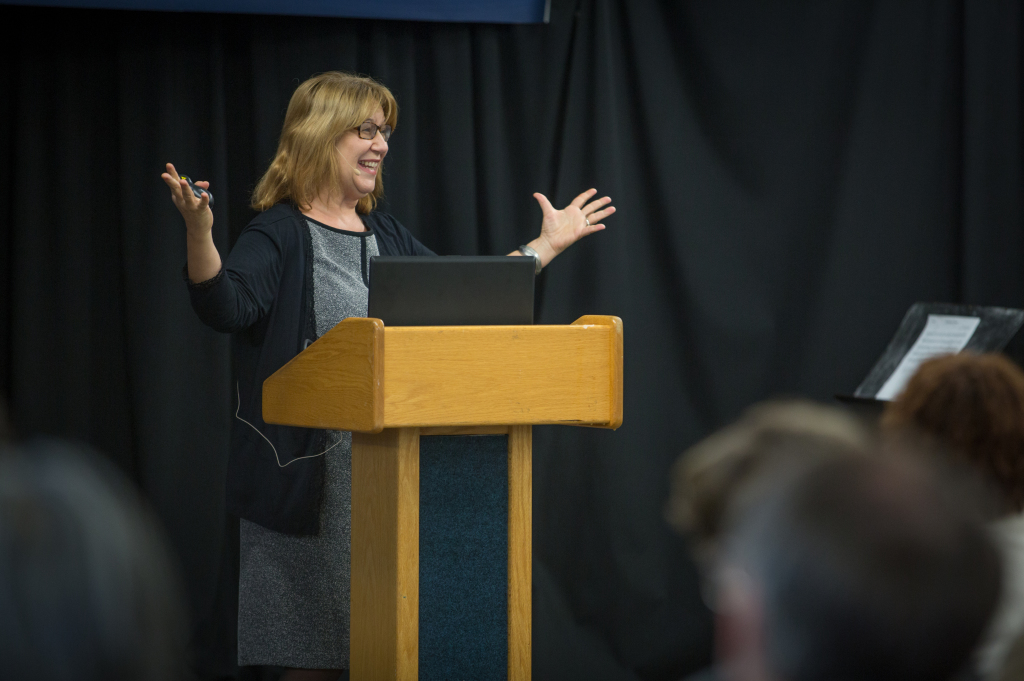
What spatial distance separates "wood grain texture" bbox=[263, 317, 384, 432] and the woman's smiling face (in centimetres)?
61

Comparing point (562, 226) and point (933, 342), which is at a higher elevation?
point (562, 226)

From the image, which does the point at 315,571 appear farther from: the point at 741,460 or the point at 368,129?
the point at 741,460

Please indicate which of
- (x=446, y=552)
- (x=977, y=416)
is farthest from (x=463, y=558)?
(x=977, y=416)

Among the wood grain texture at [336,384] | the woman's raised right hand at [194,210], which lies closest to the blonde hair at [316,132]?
the woman's raised right hand at [194,210]

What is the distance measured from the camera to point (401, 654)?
6.02 ft

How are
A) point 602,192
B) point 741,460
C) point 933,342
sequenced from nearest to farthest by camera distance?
point 741,460
point 933,342
point 602,192

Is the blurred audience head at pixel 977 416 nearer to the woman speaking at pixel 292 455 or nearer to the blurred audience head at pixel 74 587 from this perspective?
the blurred audience head at pixel 74 587

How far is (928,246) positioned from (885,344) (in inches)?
15.4

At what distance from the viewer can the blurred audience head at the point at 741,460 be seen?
0.75m

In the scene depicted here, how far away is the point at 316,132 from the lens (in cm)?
248

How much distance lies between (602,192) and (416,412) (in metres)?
1.91

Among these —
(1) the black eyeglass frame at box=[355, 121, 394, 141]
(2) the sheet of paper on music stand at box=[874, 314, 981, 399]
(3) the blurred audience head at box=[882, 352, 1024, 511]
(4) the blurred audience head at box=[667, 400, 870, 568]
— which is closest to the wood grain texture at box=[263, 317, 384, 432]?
(1) the black eyeglass frame at box=[355, 121, 394, 141]

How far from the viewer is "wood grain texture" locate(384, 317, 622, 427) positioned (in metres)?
1.80

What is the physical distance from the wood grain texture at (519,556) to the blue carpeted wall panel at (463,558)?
2 centimetres
